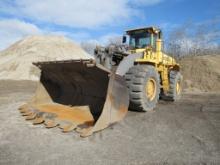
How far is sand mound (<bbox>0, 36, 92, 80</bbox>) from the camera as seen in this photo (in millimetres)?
25359

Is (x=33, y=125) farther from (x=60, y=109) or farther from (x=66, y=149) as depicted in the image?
(x=66, y=149)

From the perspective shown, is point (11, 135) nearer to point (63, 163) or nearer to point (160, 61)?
point (63, 163)

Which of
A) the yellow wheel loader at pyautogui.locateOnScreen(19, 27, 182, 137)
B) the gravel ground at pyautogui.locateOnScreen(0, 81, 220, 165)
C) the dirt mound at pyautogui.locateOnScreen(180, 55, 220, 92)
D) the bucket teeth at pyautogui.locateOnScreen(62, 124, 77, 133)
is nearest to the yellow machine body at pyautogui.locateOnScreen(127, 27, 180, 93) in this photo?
the yellow wheel loader at pyautogui.locateOnScreen(19, 27, 182, 137)

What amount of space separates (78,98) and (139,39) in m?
2.95

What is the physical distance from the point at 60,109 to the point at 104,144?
8.28ft

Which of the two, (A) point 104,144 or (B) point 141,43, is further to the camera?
(B) point 141,43

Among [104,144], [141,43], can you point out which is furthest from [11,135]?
[141,43]

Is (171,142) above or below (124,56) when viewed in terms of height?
below

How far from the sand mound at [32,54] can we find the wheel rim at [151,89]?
17700 millimetres

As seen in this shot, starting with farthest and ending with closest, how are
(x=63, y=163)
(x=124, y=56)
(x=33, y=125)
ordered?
(x=124, y=56) < (x=33, y=125) < (x=63, y=163)

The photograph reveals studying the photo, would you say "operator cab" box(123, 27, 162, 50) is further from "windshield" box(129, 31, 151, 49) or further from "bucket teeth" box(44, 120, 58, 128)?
"bucket teeth" box(44, 120, 58, 128)

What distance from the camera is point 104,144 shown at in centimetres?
534

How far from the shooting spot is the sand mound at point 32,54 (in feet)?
83.2

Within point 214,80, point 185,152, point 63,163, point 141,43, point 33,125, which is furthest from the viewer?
point 214,80
